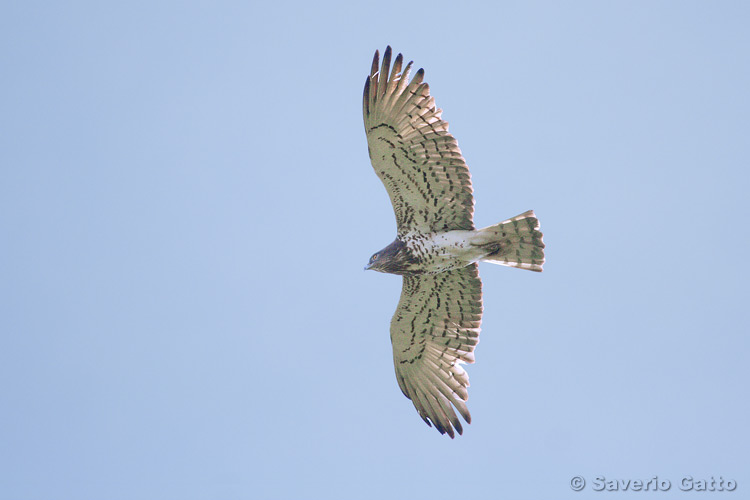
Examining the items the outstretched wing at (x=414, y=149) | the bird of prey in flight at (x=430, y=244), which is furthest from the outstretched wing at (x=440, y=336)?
the outstretched wing at (x=414, y=149)

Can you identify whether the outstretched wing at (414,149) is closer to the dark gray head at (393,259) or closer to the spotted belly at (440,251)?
the spotted belly at (440,251)

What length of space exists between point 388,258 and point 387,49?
2509mm

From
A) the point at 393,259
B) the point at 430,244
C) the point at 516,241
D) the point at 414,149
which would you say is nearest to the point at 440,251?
the point at 430,244

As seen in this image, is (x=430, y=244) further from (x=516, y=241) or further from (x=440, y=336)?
(x=440, y=336)

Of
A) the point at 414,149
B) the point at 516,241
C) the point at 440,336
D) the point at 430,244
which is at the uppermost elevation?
the point at 414,149

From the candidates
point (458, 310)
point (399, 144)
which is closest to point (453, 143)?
point (399, 144)

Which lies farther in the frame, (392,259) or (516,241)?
(392,259)

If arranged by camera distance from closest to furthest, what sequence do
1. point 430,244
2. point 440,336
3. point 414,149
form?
1. point 414,149
2. point 430,244
3. point 440,336

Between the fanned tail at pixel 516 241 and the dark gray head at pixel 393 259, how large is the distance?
0.84 m

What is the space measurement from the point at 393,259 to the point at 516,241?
1.50 m

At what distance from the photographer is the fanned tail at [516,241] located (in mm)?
10219

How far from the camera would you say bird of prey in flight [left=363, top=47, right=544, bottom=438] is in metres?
9.77

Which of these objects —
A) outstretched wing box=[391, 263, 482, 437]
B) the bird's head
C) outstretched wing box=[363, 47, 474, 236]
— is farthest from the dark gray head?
outstretched wing box=[363, 47, 474, 236]

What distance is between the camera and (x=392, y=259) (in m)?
10.6
